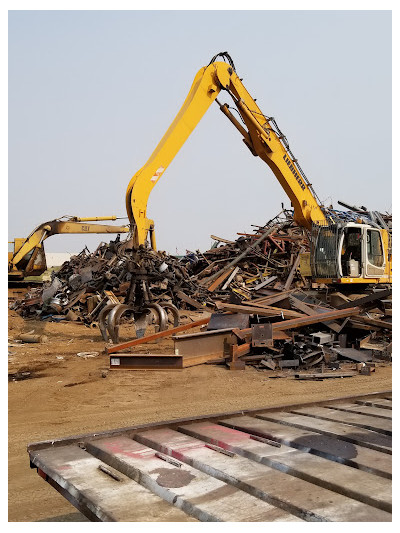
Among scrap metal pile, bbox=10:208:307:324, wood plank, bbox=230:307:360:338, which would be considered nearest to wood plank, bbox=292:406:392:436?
wood plank, bbox=230:307:360:338

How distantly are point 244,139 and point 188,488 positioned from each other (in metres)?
14.0

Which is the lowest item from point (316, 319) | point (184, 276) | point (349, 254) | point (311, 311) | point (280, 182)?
point (316, 319)

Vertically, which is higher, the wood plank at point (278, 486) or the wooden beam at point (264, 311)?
the wooden beam at point (264, 311)

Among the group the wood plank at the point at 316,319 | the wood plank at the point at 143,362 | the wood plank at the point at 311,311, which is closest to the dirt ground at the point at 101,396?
the wood plank at the point at 143,362

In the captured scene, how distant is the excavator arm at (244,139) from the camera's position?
12.0 meters

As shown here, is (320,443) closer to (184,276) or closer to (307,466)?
(307,466)

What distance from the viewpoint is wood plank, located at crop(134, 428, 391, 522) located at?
2.30 meters

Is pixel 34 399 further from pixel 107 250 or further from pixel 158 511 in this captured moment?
pixel 107 250

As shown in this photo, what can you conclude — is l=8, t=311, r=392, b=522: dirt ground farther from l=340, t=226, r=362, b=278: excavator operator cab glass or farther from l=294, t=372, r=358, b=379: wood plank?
l=340, t=226, r=362, b=278: excavator operator cab glass

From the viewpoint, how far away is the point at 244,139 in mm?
15617

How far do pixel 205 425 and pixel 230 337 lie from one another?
7.40 m

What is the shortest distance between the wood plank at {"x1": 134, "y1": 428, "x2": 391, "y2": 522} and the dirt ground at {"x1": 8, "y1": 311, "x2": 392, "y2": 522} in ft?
5.94

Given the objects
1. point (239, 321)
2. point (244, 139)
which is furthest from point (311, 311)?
point (244, 139)

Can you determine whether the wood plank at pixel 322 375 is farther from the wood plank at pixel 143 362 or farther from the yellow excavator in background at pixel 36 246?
the yellow excavator in background at pixel 36 246
